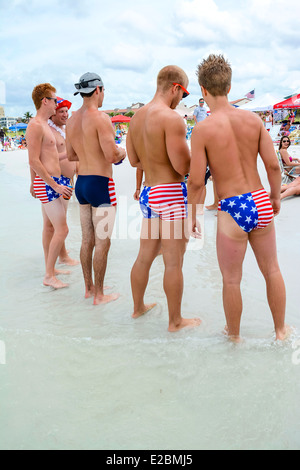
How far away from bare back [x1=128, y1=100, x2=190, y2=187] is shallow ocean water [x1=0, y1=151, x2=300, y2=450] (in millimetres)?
1347

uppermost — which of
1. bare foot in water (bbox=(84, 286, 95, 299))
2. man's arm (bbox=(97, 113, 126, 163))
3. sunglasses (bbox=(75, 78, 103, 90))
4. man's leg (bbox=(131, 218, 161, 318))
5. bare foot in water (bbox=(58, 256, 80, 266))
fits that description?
sunglasses (bbox=(75, 78, 103, 90))

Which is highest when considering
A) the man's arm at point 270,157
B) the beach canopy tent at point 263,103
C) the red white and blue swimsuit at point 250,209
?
the beach canopy tent at point 263,103

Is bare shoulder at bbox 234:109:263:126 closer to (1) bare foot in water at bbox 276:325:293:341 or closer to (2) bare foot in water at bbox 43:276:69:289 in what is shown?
(1) bare foot in water at bbox 276:325:293:341

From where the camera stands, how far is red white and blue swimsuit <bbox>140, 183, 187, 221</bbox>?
2.96 meters

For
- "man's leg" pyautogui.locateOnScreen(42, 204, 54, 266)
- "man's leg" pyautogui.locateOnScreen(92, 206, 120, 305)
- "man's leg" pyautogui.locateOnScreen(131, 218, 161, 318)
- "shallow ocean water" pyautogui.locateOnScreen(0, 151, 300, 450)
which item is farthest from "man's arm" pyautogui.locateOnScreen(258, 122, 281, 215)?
"man's leg" pyautogui.locateOnScreen(42, 204, 54, 266)

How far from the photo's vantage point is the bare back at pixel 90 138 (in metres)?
3.42

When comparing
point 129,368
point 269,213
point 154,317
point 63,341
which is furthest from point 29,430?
point 269,213

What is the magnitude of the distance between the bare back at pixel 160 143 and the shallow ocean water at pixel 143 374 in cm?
135

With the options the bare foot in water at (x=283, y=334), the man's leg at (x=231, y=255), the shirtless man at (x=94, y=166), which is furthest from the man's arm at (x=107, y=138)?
the bare foot in water at (x=283, y=334)

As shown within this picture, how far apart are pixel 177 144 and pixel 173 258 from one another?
91 centimetres

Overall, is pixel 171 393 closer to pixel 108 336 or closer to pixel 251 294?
pixel 108 336

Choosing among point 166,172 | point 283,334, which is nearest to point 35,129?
point 166,172

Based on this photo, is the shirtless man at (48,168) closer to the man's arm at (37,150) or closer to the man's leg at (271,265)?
the man's arm at (37,150)
